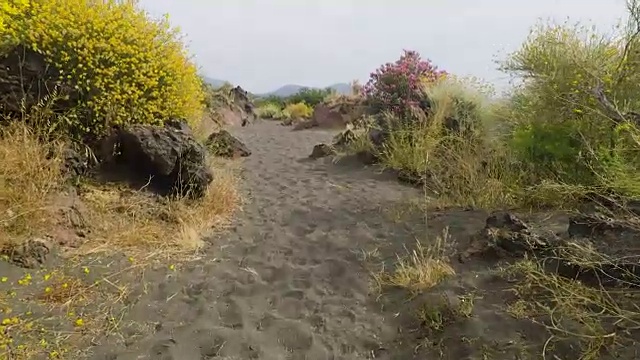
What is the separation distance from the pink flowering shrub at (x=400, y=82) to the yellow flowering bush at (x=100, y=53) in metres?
5.89

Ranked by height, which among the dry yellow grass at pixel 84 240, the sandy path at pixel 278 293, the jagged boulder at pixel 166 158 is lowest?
the sandy path at pixel 278 293

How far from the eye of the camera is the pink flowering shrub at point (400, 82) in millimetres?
10609

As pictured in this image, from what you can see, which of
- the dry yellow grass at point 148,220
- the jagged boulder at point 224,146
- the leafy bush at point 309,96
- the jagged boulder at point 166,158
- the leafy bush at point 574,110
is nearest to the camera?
the dry yellow grass at point 148,220

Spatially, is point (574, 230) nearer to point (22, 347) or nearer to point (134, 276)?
point (134, 276)

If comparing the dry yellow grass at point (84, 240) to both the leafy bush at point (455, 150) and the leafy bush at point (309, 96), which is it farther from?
the leafy bush at point (309, 96)

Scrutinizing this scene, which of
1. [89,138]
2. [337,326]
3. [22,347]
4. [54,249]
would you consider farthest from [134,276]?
[89,138]

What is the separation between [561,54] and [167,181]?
189 inches

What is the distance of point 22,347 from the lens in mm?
2533

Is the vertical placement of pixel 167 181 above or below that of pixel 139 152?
below

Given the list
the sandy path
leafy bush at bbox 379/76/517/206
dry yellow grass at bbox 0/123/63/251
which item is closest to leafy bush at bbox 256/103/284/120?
leafy bush at bbox 379/76/517/206

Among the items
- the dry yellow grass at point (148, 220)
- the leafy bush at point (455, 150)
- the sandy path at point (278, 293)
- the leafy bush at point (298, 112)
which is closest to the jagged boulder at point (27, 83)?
the dry yellow grass at point (148, 220)

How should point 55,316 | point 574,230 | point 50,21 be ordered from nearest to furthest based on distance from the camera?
point 55,316
point 574,230
point 50,21

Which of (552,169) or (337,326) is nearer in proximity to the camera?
(337,326)

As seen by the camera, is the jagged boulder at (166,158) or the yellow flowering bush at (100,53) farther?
the jagged boulder at (166,158)
